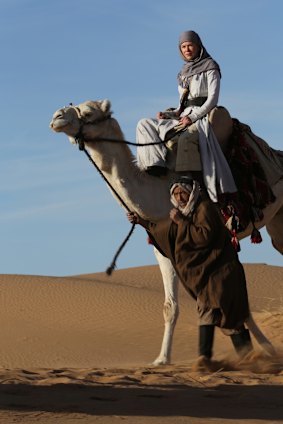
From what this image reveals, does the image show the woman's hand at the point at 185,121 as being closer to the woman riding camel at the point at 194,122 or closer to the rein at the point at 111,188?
the woman riding camel at the point at 194,122

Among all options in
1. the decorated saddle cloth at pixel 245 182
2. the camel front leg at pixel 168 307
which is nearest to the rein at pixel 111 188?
the camel front leg at pixel 168 307

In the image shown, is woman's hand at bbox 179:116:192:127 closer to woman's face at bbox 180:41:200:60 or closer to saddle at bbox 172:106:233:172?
saddle at bbox 172:106:233:172

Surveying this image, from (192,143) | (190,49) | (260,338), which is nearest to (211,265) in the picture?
(260,338)

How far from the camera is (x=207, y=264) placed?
9.22 m

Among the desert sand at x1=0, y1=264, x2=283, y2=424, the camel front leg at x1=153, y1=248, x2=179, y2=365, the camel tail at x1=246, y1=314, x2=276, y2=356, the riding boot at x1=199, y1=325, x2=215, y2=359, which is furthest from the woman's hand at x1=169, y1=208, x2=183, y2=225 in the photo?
the camel front leg at x1=153, y1=248, x2=179, y2=365

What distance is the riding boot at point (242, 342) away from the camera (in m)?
9.37

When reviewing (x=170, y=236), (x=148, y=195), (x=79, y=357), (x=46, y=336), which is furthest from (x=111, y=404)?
(x=46, y=336)

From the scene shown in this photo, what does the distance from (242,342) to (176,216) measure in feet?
4.00

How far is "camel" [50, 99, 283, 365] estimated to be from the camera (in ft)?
36.4

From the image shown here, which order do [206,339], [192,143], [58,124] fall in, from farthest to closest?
[192,143] < [58,124] < [206,339]

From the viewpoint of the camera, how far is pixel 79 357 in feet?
49.2

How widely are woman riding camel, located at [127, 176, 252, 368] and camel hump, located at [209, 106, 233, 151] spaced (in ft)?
7.46

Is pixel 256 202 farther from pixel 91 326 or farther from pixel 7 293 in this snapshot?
pixel 7 293

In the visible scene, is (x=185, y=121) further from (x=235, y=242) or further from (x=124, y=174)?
(x=235, y=242)
